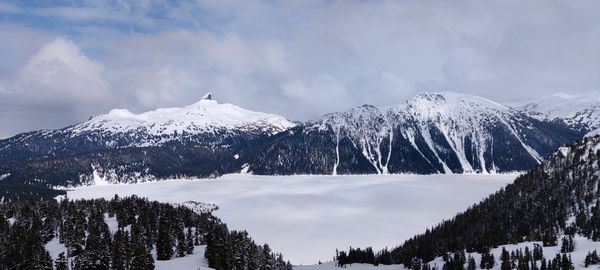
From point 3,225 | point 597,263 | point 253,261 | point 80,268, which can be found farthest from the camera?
point 3,225

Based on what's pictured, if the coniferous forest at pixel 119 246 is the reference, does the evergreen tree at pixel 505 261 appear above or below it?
below

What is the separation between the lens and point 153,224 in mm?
192125

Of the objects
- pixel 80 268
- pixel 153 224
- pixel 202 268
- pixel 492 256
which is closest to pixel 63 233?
pixel 153 224

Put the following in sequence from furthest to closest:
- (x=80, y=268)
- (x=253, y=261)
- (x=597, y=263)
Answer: (x=597, y=263), (x=253, y=261), (x=80, y=268)

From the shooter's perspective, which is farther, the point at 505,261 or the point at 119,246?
the point at 505,261

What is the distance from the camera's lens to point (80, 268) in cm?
15012

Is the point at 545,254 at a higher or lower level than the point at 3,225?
lower

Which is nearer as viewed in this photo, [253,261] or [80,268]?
[80,268]

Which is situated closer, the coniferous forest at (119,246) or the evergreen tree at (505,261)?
the coniferous forest at (119,246)

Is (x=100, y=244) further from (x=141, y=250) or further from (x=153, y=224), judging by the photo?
(x=153, y=224)

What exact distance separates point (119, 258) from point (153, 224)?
1439 inches

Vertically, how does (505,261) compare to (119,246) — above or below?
below

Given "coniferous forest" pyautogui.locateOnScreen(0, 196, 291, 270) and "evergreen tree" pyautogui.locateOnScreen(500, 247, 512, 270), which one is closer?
"coniferous forest" pyautogui.locateOnScreen(0, 196, 291, 270)

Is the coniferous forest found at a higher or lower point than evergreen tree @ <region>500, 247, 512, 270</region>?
higher
